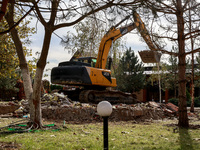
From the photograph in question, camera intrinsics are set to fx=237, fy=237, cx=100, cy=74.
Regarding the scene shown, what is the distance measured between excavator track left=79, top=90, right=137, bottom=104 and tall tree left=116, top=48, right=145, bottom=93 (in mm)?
9722

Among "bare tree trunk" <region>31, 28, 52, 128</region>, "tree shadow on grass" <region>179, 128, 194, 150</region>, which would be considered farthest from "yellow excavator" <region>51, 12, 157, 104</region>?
"tree shadow on grass" <region>179, 128, 194, 150</region>

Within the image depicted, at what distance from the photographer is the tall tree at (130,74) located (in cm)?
2775

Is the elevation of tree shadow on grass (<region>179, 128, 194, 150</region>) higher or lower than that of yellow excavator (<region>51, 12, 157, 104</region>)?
lower

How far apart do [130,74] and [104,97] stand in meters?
13.3

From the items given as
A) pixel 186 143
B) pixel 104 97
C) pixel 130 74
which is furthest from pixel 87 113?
pixel 130 74

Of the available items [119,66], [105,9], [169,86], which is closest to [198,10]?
[105,9]

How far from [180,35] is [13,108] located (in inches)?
309

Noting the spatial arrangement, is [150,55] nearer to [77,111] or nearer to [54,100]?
[77,111]

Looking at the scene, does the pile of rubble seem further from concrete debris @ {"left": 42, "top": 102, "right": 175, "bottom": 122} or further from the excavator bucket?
the excavator bucket

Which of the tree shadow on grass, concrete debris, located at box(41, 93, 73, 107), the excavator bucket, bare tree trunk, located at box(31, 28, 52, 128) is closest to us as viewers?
the tree shadow on grass

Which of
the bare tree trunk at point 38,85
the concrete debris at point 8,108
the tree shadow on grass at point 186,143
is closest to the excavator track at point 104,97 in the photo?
the concrete debris at point 8,108

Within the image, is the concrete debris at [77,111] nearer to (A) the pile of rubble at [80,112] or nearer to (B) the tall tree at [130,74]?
(A) the pile of rubble at [80,112]

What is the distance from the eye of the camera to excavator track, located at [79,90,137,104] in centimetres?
1421

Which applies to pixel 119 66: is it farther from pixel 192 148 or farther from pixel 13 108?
pixel 192 148
